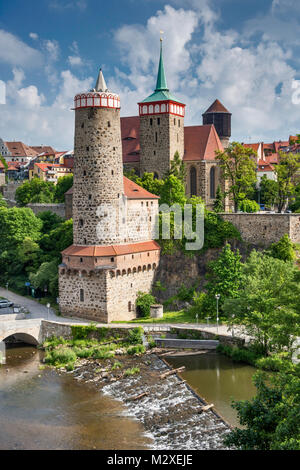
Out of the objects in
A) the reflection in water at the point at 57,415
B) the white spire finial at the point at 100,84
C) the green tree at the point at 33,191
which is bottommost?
the reflection in water at the point at 57,415

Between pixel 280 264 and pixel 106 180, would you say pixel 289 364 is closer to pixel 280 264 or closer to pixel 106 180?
pixel 280 264

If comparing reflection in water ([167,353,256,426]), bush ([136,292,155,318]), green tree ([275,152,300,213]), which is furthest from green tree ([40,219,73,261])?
green tree ([275,152,300,213])

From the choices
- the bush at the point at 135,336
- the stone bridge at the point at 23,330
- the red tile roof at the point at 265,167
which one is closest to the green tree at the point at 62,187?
the stone bridge at the point at 23,330

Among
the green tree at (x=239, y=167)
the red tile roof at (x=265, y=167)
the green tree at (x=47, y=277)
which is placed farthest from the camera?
the red tile roof at (x=265, y=167)

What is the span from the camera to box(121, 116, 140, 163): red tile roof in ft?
177

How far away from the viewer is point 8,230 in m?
50.6

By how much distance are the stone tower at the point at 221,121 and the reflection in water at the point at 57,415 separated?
42.6m

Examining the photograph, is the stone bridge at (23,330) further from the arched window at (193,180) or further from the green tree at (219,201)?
the arched window at (193,180)

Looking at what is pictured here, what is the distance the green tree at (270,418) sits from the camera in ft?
55.2

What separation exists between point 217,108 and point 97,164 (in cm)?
3334

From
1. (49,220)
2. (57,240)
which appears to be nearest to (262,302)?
(57,240)

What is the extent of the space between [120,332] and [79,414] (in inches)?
404

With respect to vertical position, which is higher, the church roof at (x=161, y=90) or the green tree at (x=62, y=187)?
the church roof at (x=161, y=90)

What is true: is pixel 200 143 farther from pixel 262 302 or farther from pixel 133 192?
pixel 262 302
